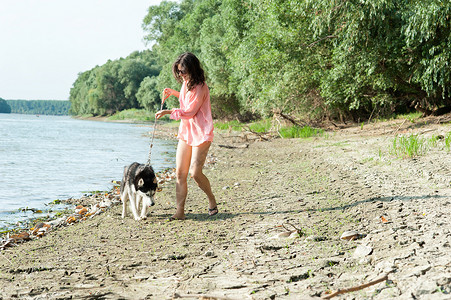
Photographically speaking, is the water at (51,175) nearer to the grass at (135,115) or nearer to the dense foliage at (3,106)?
the grass at (135,115)

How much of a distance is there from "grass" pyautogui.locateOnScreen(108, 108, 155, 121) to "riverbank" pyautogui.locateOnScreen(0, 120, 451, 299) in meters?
67.7

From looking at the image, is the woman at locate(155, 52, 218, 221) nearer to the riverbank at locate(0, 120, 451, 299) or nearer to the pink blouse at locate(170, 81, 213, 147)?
the pink blouse at locate(170, 81, 213, 147)

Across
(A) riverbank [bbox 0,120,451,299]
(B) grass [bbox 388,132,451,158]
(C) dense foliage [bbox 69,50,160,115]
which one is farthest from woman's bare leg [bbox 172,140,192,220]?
(C) dense foliage [bbox 69,50,160,115]

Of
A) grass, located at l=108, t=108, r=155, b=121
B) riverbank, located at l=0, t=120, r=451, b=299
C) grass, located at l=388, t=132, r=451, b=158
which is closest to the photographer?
riverbank, located at l=0, t=120, r=451, b=299

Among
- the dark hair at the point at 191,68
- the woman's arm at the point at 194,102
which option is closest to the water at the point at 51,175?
the woman's arm at the point at 194,102

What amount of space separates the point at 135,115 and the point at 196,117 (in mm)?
77879

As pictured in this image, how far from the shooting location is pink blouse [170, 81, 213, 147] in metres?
5.72

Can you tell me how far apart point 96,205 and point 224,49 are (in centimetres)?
2640

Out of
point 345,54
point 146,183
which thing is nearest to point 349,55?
point 345,54

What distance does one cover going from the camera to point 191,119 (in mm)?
5918

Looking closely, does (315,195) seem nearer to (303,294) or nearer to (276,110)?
(303,294)

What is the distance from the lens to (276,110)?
20.9 m

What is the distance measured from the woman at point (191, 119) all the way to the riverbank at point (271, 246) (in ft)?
2.44

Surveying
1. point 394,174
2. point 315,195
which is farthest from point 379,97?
point 315,195
